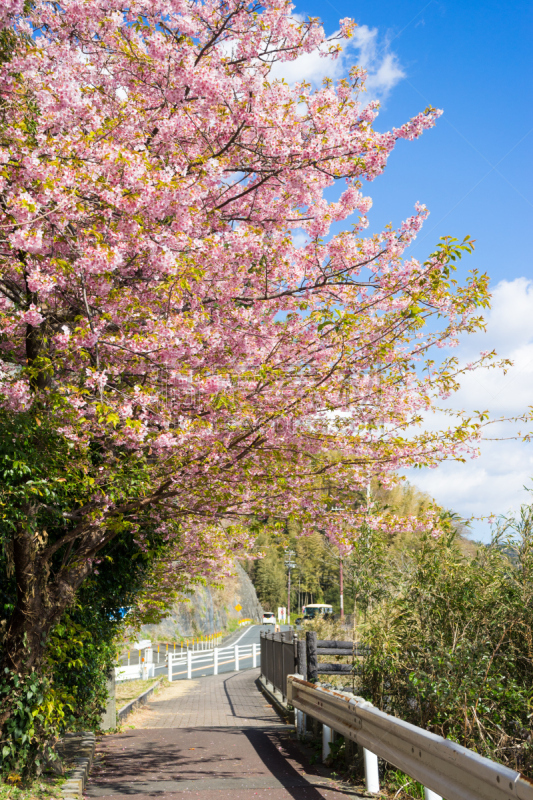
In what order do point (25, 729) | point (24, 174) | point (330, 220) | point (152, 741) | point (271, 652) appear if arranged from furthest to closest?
point (271, 652)
point (152, 741)
point (330, 220)
point (25, 729)
point (24, 174)

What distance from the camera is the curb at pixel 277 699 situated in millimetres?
12781

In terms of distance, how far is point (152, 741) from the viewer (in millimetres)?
10609

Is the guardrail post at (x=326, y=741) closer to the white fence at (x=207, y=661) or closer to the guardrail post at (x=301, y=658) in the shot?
the guardrail post at (x=301, y=658)

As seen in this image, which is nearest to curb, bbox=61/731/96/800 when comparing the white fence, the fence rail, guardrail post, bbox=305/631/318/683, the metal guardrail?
the metal guardrail

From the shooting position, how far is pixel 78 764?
7.61 m

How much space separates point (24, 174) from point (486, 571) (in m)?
5.78

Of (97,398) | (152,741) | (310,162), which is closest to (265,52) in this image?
(310,162)

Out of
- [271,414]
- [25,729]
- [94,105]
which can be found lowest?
[25,729]

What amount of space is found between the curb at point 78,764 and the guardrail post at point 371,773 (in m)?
2.77

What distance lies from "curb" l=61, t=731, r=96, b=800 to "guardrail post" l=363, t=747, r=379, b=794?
109 inches

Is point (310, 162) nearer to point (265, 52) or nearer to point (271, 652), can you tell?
point (265, 52)

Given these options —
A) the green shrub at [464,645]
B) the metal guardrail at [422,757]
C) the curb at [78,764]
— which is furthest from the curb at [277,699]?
the green shrub at [464,645]

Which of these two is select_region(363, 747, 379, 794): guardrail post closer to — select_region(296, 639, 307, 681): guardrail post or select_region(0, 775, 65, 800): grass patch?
select_region(0, 775, 65, 800): grass patch

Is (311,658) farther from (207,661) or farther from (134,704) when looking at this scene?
(207,661)
